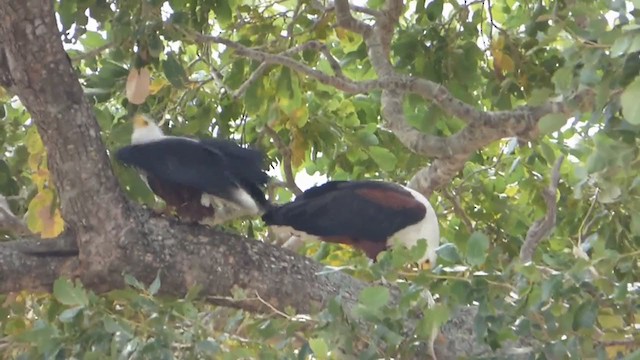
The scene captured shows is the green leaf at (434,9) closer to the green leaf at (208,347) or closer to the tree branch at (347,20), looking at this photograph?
the tree branch at (347,20)

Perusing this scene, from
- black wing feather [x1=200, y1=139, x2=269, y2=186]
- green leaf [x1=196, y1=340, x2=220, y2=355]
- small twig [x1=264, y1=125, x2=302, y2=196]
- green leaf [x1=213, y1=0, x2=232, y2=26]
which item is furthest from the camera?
small twig [x1=264, y1=125, x2=302, y2=196]

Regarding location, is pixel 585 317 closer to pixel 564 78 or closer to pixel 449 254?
pixel 449 254

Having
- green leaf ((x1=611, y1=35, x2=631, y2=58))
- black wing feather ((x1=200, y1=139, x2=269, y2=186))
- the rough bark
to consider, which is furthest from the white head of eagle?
green leaf ((x1=611, y1=35, x2=631, y2=58))

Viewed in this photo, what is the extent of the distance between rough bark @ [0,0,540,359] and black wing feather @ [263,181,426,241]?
33.8 inches

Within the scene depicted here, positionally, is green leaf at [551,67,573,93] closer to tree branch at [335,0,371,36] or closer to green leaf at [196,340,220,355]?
green leaf at [196,340,220,355]

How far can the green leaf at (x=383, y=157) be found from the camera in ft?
12.5

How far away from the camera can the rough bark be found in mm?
2502

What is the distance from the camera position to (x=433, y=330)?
2.04 m

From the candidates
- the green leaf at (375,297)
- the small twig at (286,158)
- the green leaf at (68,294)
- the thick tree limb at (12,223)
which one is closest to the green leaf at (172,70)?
the thick tree limb at (12,223)

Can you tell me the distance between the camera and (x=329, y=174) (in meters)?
4.14

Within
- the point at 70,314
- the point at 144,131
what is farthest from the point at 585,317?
the point at 144,131

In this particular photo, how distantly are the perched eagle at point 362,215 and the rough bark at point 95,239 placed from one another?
86cm

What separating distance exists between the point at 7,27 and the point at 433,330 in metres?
1.17

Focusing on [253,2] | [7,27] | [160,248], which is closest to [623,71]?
[160,248]
